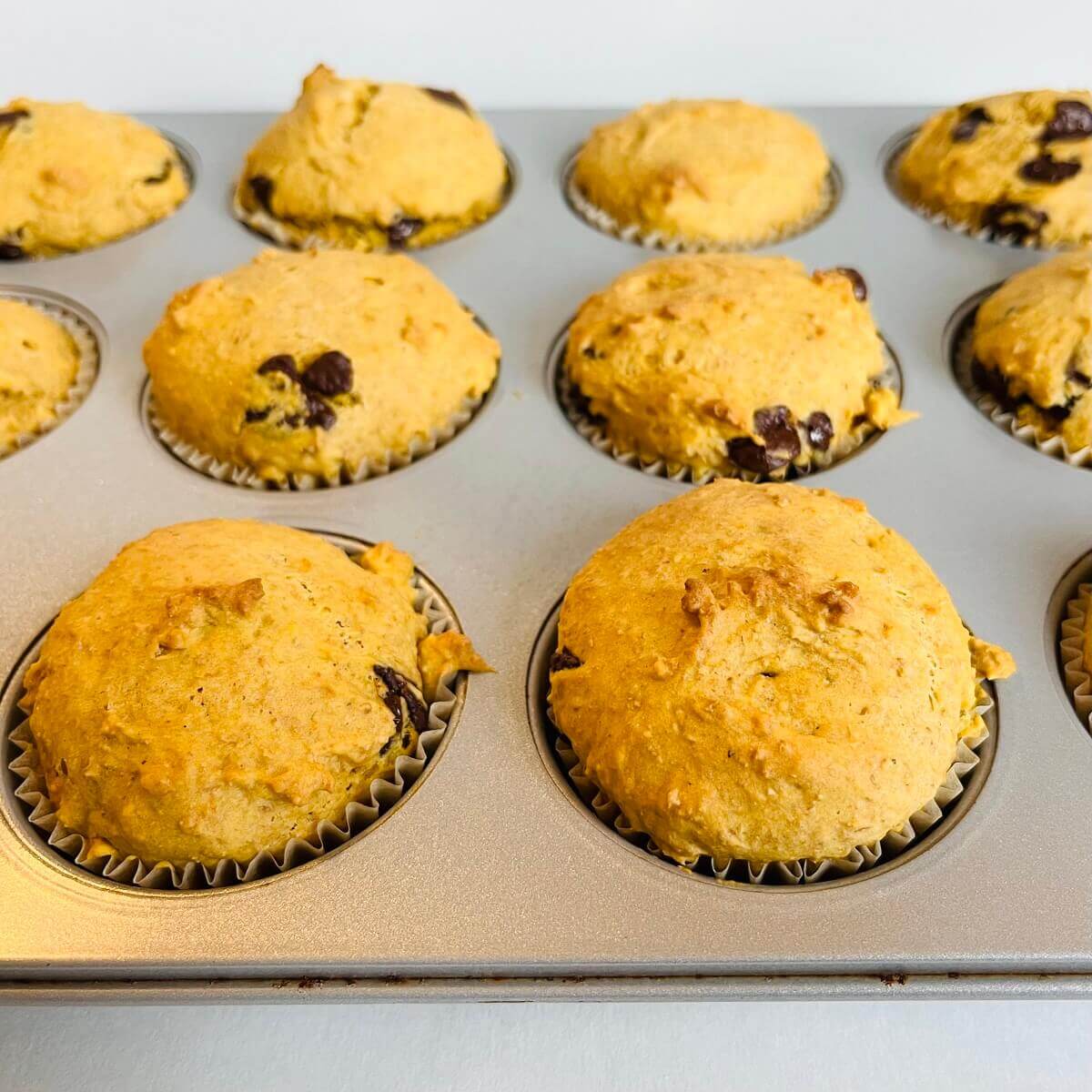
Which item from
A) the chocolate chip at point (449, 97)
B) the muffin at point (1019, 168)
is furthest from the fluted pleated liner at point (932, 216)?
the chocolate chip at point (449, 97)

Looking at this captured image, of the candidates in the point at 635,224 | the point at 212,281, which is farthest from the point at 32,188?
the point at 635,224

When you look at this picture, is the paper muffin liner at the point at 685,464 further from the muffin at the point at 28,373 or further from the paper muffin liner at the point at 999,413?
the muffin at the point at 28,373

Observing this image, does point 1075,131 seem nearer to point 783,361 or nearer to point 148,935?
point 783,361

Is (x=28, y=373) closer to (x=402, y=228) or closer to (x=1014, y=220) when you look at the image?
(x=402, y=228)

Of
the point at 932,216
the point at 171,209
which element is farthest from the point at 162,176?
the point at 932,216

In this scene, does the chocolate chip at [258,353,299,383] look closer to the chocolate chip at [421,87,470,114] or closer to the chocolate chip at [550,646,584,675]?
the chocolate chip at [550,646,584,675]
